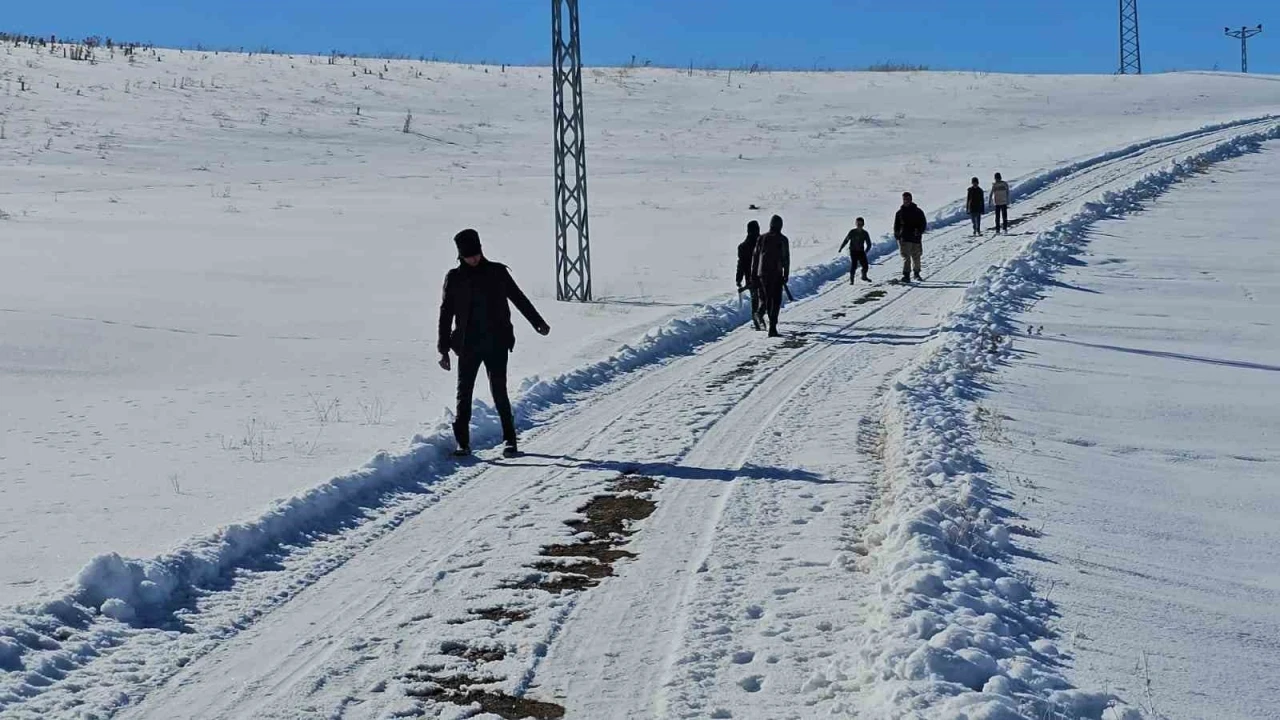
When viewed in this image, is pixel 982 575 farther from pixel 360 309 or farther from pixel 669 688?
pixel 360 309

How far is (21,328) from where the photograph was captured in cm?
1692

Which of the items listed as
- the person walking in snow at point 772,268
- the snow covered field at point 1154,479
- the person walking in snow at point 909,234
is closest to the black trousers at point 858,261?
the person walking in snow at point 909,234

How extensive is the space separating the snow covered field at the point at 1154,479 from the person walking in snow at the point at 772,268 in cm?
307

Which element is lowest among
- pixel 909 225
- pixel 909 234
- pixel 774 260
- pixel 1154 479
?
pixel 1154 479

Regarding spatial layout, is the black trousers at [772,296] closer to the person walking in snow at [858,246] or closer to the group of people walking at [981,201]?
the person walking in snow at [858,246]

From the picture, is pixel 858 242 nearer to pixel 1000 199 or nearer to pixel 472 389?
pixel 1000 199

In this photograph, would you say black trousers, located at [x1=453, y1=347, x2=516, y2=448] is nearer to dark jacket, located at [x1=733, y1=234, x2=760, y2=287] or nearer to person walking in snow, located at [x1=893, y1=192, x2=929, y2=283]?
dark jacket, located at [x1=733, y1=234, x2=760, y2=287]

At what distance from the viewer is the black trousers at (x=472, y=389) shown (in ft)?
33.4

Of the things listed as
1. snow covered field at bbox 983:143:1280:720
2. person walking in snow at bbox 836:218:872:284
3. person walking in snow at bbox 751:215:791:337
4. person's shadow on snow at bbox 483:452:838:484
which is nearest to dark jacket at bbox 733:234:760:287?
person walking in snow at bbox 751:215:791:337

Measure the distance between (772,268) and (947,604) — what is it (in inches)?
449

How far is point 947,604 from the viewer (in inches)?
233

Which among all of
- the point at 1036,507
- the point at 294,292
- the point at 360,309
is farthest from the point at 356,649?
the point at 294,292

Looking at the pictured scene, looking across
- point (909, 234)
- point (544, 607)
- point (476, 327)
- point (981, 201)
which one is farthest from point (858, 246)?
point (544, 607)

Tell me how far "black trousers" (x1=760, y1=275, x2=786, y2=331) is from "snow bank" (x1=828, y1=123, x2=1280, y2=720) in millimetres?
5220
